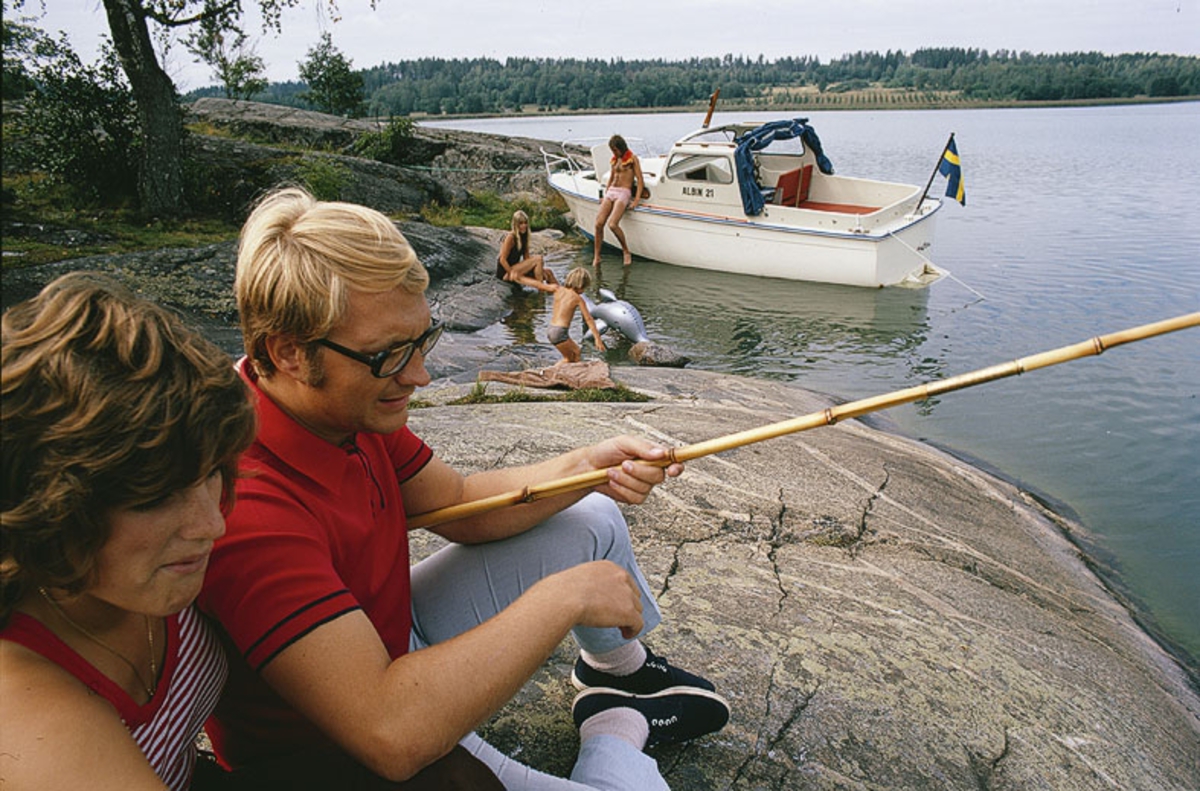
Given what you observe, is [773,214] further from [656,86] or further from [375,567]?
[656,86]

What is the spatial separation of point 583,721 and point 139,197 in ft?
46.1

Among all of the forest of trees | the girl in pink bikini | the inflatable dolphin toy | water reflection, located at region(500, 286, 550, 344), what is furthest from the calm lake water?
the forest of trees

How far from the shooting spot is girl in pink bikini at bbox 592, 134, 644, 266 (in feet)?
53.6

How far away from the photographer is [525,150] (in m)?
25.1

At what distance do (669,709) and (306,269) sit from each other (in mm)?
1603

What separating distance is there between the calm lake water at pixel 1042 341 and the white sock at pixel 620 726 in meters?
3.96

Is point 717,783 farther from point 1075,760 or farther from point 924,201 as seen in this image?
point 924,201

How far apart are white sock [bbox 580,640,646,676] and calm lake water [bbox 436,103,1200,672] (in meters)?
3.93

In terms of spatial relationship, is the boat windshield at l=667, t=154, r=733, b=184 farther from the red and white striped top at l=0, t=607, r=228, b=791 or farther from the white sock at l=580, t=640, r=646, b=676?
the red and white striped top at l=0, t=607, r=228, b=791

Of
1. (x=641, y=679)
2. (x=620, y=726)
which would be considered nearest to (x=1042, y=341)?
(x=641, y=679)

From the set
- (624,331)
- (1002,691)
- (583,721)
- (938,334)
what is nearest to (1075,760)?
(1002,691)

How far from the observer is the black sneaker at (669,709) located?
2.39 m

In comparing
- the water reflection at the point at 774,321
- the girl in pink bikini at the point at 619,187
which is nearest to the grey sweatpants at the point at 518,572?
the water reflection at the point at 774,321

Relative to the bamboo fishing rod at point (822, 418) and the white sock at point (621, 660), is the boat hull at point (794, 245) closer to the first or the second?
the bamboo fishing rod at point (822, 418)
